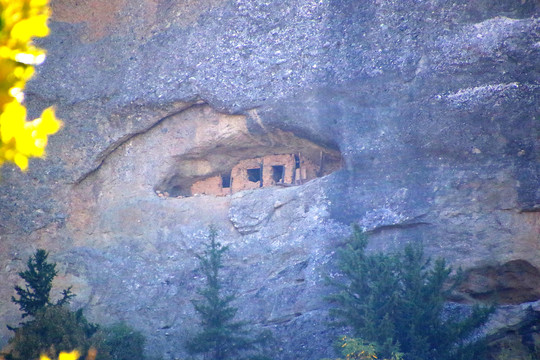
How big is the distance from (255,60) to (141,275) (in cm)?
480

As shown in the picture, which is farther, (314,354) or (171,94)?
(171,94)

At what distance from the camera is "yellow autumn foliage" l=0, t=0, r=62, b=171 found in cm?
240

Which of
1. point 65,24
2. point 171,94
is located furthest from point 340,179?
point 65,24

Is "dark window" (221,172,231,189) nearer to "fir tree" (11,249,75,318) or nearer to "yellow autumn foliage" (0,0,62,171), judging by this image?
"fir tree" (11,249,75,318)

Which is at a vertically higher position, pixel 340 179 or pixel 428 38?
pixel 428 38

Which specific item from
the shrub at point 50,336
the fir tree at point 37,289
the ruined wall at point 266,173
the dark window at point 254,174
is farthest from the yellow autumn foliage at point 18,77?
the dark window at point 254,174

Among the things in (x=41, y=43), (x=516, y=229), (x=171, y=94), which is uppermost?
(x=41, y=43)

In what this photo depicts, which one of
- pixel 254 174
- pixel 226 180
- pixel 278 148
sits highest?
pixel 278 148

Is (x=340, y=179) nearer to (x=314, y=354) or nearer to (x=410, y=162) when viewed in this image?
(x=410, y=162)

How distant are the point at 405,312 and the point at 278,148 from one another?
16.1 feet

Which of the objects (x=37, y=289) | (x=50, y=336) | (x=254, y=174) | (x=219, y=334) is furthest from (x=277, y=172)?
(x=50, y=336)

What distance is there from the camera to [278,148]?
11953 mm

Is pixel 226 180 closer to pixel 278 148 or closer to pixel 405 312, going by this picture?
pixel 278 148

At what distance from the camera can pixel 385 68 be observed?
1045 centimetres
